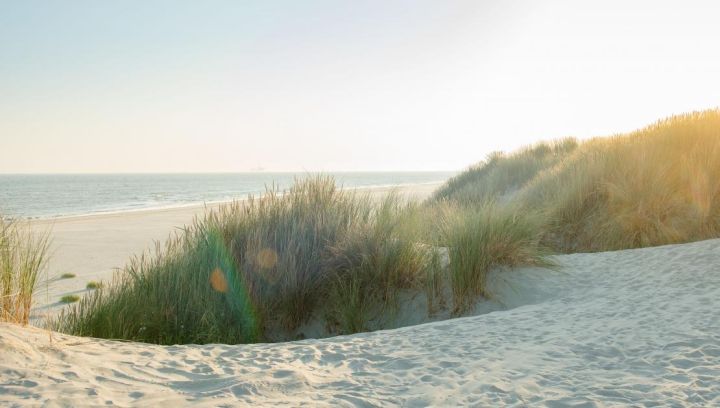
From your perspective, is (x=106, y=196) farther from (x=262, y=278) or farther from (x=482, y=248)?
(x=482, y=248)

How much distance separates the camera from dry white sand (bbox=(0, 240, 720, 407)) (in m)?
2.64

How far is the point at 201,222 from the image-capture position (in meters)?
6.45

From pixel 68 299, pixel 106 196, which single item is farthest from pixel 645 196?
pixel 106 196

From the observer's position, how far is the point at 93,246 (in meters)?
15.7

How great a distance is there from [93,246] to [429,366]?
48.7 ft

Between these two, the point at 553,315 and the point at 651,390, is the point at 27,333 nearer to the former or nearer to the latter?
the point at 651,390

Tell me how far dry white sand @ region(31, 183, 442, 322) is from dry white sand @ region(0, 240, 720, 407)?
6.77 ft

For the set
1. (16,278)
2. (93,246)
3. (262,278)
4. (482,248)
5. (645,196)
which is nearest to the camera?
(16,278)

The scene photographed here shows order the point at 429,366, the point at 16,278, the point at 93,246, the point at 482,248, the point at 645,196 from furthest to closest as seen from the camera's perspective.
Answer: the point at 93,246
the point at 645,196
the point at 482,248
the point at 16,278
the point at 429,366

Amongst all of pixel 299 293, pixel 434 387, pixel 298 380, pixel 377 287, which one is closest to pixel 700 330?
pixel 434 387

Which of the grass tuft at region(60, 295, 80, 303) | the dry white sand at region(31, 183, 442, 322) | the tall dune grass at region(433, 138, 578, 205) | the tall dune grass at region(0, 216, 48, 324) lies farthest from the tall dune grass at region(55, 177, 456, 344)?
the tall dune grass at region(433, 138, 578, 205)

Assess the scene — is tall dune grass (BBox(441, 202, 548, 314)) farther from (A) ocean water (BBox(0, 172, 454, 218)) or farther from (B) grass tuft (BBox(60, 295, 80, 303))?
(B) grass tuft (BBox(60, 295, 80, 303))

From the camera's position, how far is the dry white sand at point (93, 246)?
30.1 ft

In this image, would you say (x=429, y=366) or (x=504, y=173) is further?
(x=504, y=173)
